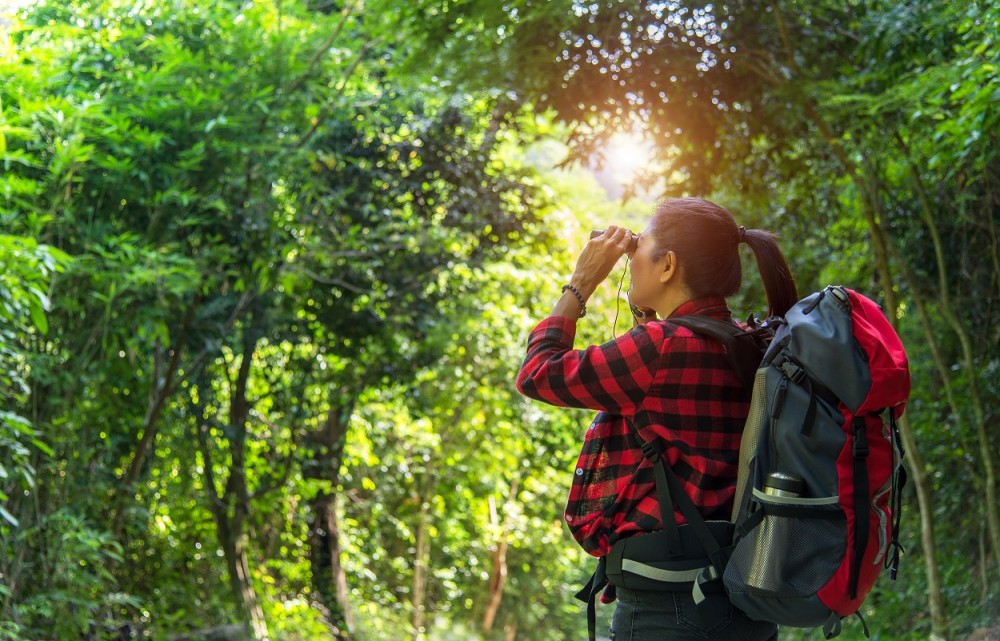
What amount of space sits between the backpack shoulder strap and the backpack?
0.31 ft

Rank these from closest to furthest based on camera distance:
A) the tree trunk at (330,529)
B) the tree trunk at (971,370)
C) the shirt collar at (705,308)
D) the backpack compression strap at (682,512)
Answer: the backpack compression strap at (682,512) → the shirt collar at (705,308) → the tree trunk at (971,370) → the tree trunk at (330,529)

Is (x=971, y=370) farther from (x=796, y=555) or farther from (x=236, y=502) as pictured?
(x=236, y=502)

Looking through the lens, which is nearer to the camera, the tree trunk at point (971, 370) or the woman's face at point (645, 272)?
the woman's face at point (645, 272)

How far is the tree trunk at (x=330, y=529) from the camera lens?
339 inches

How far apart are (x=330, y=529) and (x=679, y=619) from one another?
7667mm

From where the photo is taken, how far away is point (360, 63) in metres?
7.02

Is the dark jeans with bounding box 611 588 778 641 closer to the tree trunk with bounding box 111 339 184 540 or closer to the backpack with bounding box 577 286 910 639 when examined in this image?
the backpack with bounding box 577 286 910 639

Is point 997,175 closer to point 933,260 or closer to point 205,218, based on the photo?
point 933,260

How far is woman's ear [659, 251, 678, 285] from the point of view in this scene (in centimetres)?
195

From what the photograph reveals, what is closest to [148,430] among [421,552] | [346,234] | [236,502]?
[236,502]

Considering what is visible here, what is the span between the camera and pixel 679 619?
1797 mm

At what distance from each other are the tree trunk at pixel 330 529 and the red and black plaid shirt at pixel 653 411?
6640mm

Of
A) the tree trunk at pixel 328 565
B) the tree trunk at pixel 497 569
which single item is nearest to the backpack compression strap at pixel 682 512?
the tree trunk at pixel 328 565

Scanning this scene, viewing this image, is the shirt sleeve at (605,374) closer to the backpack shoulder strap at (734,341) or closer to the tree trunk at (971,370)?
the backpack shoulder strap at (734,341)
